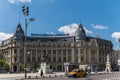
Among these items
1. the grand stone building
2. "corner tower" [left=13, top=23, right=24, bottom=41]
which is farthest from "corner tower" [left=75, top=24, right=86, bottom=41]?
"corner tower" [left=13, top=23, right=24, bottom=41]

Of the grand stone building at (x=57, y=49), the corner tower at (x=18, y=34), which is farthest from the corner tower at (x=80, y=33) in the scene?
the corner tower at (x=18, y=34)

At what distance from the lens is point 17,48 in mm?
169625

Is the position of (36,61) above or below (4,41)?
below

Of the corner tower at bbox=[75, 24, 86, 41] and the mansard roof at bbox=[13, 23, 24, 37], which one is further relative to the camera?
the corner tower at bbox=[75, 24, 86, 41]

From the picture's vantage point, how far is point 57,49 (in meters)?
176

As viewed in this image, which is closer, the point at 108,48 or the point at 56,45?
the point at 56,45

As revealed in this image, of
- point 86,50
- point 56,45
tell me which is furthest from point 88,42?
point 56,45

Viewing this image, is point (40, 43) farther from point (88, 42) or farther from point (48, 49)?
point (88, 42)

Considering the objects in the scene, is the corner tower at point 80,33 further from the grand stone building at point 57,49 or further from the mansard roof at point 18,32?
the mansard roof at point 18,32

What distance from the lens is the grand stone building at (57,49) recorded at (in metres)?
171

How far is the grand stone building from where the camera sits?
171250 millimetres

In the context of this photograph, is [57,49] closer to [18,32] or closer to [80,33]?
[80,33]

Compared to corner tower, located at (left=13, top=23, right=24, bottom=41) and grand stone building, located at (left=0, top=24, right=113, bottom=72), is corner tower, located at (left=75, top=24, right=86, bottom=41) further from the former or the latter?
corner tower, located at (left=13, top=23, right=24, bottom=41)

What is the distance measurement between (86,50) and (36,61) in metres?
27.4
